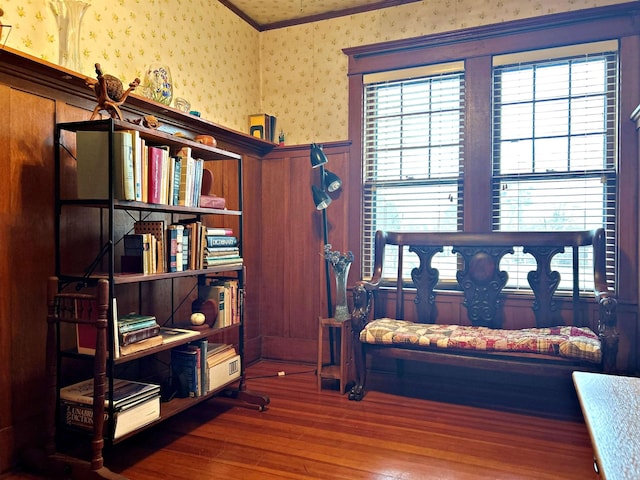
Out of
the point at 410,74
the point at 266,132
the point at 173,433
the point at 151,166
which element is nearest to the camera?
the point at 151,166

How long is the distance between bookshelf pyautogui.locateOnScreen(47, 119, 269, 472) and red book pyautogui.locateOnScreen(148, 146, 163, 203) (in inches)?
1.6

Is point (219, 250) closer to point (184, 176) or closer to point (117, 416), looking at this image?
point (184, 176)

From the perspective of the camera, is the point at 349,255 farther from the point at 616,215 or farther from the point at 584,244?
the point at 616,215

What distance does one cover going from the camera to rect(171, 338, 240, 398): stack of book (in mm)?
2607

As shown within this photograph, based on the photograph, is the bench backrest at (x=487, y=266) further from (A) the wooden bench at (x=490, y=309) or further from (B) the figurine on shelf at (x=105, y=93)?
(B) the figurine on shelf at (x=105, y=93)

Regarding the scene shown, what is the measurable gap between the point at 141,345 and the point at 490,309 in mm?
2255

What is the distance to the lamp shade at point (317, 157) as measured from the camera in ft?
12.0

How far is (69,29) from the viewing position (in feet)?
7.80

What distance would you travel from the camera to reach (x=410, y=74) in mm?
3641

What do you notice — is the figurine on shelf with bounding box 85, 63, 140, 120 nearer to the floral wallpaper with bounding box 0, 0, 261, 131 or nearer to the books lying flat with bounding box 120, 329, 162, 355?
the floral wallpaper with bounding box 0, 0, 261, 131

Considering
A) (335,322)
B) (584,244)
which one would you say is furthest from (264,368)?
(584,244)

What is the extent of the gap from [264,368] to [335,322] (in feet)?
2.90

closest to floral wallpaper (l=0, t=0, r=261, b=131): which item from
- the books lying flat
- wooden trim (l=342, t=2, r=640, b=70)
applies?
wooden trim (l=342, t=2, r=640, b=70)

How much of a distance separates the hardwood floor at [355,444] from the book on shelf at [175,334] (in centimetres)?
52
